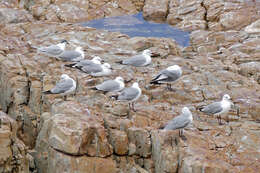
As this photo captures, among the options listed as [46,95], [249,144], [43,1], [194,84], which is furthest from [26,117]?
[43,1]

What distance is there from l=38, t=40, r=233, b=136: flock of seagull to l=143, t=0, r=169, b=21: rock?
9786mm

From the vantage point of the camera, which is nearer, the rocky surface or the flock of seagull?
the rocky surface

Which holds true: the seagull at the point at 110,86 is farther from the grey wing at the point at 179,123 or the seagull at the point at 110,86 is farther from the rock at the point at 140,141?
the grey wing at the point at 179,123

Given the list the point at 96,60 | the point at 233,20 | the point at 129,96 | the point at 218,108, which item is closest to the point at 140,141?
the point at 129,96

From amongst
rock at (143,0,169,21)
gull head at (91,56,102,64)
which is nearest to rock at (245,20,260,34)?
rock at (143,0,169,21)

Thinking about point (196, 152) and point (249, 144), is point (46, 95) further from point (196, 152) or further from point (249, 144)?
point (249, 144)

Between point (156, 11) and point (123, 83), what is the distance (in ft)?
39.7

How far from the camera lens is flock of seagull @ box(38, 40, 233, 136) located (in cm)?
928

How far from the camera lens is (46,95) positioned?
1136 centimetres

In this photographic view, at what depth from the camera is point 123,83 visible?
1095 cm

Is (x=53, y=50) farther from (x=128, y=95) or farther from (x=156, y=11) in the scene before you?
(x=156, y=11)

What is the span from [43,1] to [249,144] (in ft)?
51.7

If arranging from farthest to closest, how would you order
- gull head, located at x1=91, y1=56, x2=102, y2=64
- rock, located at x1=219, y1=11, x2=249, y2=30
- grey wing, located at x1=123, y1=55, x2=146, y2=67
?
rock, located at x1=219, y1=11, x2=249, y2=30
grey wing, located at x1=123, y1=55, x2=146, y2=67
gull head, located at x1=91, y1=56, x2=102, y2=64

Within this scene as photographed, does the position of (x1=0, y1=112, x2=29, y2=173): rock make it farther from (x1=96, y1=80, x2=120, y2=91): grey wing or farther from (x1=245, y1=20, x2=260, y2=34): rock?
(x1=245, y1=20, x2=260, y2=34): rock
